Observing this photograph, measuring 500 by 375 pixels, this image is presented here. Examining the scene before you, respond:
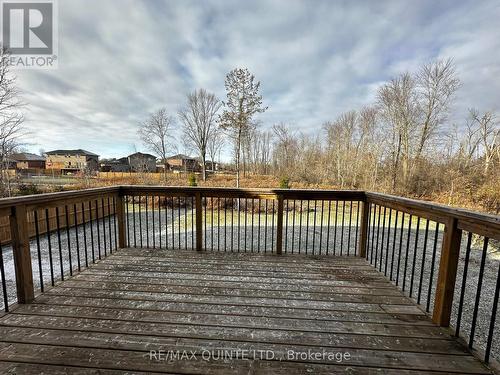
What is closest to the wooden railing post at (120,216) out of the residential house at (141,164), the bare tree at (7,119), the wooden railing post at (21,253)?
the wooden railing post at (21,253)

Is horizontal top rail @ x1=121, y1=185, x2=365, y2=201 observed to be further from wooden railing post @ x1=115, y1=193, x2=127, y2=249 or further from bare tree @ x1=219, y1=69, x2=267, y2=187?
A: bare tree @ x1=219, y1=69, x2=267, y2=187

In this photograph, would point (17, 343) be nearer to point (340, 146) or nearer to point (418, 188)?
point (418, 188)

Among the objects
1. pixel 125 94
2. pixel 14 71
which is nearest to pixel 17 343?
pixel 14 71

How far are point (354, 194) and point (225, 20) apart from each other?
4.93 metres

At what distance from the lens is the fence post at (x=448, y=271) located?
63.4 inches

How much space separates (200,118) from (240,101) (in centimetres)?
797

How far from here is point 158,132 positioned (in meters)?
19.5

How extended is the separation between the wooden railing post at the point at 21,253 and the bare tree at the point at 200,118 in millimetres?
18574

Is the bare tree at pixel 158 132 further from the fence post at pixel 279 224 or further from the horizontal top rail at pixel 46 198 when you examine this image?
the fence post at pixel 279 224

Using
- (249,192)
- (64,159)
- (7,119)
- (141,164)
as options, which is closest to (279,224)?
(249,192)

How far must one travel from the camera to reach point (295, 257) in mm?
3018

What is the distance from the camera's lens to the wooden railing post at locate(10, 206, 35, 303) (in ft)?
5.95

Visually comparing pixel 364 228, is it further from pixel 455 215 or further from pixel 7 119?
pixel 7 119

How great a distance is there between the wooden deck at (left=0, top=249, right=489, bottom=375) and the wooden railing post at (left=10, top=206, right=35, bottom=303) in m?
0.11
